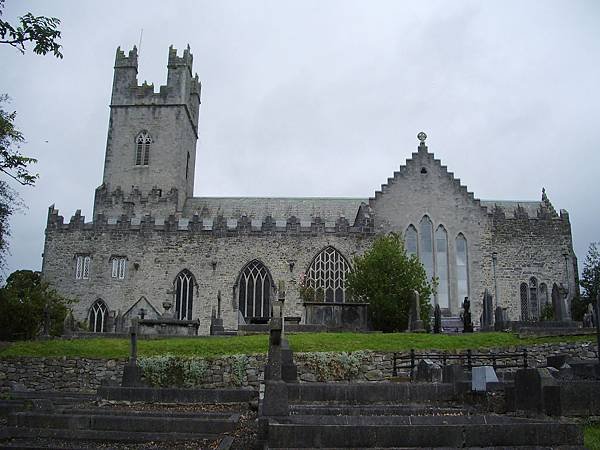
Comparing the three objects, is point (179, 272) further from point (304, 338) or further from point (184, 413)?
point (184, 413)

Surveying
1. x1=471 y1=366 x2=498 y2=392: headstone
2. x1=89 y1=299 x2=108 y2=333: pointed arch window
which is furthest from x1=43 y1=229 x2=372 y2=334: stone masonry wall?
x1=471 y1=366 x2=498 y2=392: headstone

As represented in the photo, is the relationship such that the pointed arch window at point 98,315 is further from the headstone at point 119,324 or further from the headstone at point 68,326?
the headstone at point 68,326

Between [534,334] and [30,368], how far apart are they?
20127 mm

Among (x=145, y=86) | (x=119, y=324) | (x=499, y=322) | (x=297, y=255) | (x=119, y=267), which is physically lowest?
(x=119, y=324)

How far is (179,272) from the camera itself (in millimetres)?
41312

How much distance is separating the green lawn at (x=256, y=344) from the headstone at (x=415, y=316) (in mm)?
3031

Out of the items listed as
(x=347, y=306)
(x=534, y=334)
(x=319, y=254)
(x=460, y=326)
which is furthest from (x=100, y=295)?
(x=534, y=334)

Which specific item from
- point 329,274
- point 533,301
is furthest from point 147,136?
point 533,301

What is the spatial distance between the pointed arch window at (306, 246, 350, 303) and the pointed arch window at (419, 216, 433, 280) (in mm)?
5356

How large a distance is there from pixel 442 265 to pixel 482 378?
30.2 m

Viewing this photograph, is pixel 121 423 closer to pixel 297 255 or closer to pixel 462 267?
pixel 297 255

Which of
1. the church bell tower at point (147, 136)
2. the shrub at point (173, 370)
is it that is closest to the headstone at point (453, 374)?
the shrub at point (173, 370)

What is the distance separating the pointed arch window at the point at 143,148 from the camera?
168 ft

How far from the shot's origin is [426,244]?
4322 cm
